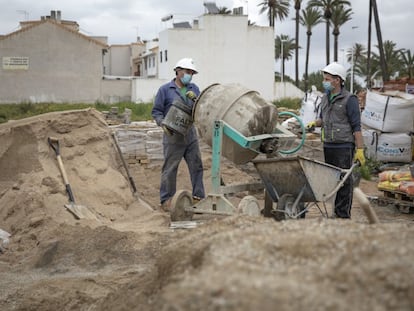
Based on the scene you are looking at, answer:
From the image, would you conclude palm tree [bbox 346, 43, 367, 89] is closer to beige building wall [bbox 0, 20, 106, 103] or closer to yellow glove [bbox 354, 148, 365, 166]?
beige building wall [bbox 0, 20, 106, 103]

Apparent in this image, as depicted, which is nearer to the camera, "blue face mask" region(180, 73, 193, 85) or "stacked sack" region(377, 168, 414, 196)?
"blue face mask" region(180, 73, 193, 85)

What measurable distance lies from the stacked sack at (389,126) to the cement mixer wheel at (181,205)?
605 cm

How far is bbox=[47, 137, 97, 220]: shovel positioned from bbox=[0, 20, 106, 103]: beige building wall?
30324 millimetres

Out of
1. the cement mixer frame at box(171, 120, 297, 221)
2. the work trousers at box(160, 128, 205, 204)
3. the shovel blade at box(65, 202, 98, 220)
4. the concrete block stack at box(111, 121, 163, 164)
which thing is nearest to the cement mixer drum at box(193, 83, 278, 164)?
the cement mixer frame at box(171, 120, 297, 221)

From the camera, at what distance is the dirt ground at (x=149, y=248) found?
269 cm

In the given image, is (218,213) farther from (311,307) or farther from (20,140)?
(311,307)

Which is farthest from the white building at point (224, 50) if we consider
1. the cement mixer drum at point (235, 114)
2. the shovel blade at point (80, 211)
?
the cement mixer drum at point (235, 114)

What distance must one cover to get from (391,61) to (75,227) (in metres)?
39.9

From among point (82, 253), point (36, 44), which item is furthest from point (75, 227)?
point (36, 44)

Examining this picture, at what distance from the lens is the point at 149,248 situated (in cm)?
674

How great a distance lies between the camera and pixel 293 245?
3.21 m

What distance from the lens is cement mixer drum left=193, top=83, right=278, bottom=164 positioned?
7223mm

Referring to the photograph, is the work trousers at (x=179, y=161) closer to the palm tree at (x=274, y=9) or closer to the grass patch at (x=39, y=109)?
the grass patch at (x=39, y=109)

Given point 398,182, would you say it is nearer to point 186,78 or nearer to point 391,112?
point 391,112
